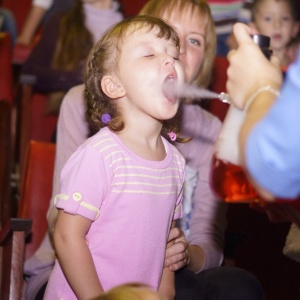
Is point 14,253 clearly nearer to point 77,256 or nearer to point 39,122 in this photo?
point 77,256

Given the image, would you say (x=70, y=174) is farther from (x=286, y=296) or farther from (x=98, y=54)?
(x=286, y=296)

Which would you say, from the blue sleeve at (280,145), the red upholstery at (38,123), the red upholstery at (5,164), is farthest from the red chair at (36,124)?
the blue sleeve at (280,145)

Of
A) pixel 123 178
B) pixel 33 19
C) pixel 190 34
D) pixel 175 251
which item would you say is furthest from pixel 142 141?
pixel 33 19

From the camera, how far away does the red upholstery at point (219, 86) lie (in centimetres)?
250

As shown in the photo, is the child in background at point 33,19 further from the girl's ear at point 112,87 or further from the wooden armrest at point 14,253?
the girl's ear at point 112,87

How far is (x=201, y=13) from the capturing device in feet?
6.35

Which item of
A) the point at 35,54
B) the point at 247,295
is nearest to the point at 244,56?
the point at 247,295

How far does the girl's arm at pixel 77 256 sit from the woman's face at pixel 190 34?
60 centimetres

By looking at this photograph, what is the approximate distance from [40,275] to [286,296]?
61cm

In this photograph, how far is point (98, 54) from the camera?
1530 millimetres

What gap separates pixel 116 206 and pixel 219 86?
1.22 m

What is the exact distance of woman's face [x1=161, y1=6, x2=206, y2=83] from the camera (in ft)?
6.17

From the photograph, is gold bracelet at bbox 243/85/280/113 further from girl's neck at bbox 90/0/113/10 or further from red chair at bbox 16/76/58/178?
girl's neck at bbox 90/0/113/10

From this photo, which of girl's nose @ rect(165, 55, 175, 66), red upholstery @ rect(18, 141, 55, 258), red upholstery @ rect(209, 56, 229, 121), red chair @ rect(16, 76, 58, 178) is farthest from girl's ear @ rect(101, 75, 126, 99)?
red chair @ rect(16, 76, 58, 178)
